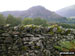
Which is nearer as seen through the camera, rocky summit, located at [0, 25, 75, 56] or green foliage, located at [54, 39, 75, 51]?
rocky summit, located at [0, 25, 75, 56]

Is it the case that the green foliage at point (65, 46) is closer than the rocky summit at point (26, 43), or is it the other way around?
the rocky summit at point (26, 43)

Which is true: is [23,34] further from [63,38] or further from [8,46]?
[63,38]

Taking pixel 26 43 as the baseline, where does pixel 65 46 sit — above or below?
below

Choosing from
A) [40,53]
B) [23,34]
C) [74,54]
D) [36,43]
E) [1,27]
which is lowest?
[74,54]

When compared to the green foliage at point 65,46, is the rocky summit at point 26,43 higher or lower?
higher

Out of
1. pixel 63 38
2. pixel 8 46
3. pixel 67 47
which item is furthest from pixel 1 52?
pixel 63 38

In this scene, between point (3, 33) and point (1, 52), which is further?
point (3, 33)

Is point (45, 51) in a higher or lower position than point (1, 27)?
lower

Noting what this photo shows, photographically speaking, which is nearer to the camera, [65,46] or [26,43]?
[26,43]

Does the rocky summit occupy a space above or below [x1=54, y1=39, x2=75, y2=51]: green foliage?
above

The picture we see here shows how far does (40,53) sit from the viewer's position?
58.9 ft

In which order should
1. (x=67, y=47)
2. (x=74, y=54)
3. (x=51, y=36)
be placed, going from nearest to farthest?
1. (x=74, y=54)
2. (x=67, y=47)
3. (x=51, y=36)

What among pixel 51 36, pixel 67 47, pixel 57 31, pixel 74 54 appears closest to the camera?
pixel 74 54

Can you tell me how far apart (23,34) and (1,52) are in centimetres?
536
